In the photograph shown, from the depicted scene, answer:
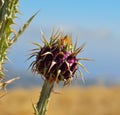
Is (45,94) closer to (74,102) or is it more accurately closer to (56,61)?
(56,61)

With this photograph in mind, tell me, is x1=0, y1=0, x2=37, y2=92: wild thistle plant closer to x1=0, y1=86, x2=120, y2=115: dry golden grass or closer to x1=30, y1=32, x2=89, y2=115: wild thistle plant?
x1=30, y1=32, x2=89, y2=115: wild thistle plant

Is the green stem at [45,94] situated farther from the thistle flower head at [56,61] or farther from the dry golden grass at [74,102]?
the dry golden grass at [74,102]

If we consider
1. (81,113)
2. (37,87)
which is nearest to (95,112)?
(81,113)

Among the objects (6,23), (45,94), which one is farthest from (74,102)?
(6,23)

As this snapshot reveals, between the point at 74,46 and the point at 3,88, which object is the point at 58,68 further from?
the point at 3,88

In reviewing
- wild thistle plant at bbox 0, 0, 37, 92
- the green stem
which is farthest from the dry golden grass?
wild thistle plant at bbox 0, 0, 37, 92

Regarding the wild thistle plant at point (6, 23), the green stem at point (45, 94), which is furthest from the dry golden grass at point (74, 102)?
the wild thistle plant at point (6, 23)

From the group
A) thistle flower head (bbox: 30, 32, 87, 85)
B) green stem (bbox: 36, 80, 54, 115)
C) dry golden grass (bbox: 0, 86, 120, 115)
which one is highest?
thistle flower head (bbox: 30, 32, 87, 85)
